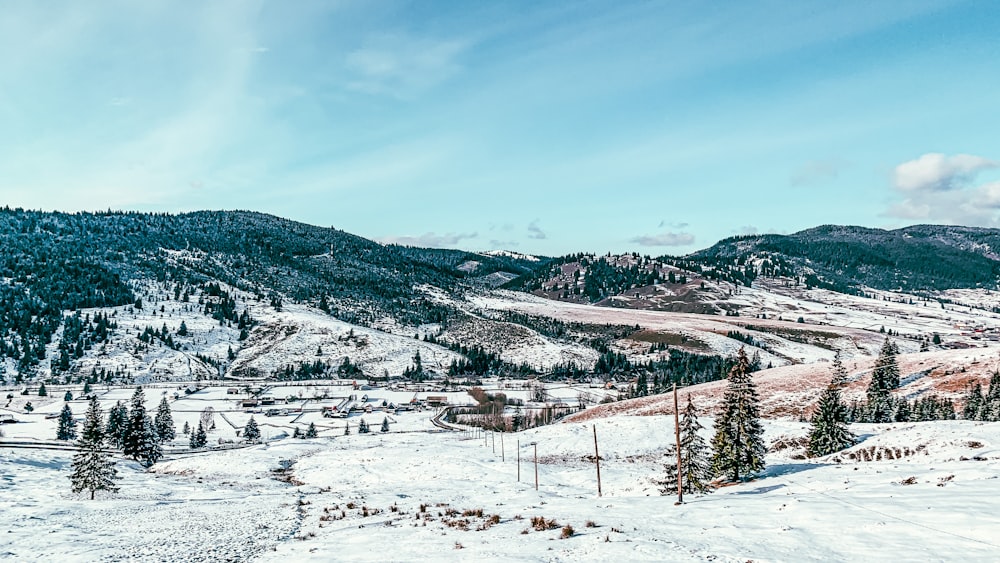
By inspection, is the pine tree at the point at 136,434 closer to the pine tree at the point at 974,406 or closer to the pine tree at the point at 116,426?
the pine tree at the point at 116,426

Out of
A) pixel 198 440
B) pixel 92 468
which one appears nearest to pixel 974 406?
pixel 92 468

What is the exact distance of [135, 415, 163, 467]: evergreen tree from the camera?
287ft

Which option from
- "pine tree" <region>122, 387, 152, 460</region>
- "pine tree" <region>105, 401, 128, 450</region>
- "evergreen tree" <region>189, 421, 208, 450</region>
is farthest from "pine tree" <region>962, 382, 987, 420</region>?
"evergreen tree" <region>189, 421, 208, 450</region>

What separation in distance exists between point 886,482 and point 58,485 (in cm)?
7647

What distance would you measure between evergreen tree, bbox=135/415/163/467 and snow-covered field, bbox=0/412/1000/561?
43.6 ft

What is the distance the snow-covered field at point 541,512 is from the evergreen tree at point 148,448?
13.3 meters

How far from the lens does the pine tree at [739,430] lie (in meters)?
49.4

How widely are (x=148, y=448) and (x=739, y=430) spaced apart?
8798cm

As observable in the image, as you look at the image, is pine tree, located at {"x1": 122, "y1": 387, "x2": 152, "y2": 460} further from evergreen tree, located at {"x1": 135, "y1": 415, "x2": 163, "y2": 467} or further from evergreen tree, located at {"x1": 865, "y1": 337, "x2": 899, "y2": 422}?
evergreen tree, located at {"x1": 865, "y1": 337, "x2": 899, "y2": 422}

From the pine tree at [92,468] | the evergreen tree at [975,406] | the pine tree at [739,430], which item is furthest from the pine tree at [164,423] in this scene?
the evergreen tree at [975,406]

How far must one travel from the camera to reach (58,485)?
57.7 metres

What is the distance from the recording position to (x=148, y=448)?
87812mm

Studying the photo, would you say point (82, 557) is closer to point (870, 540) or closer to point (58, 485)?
point (870, 540)

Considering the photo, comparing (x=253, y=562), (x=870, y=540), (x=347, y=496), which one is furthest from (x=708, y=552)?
(x=347, y=496)
